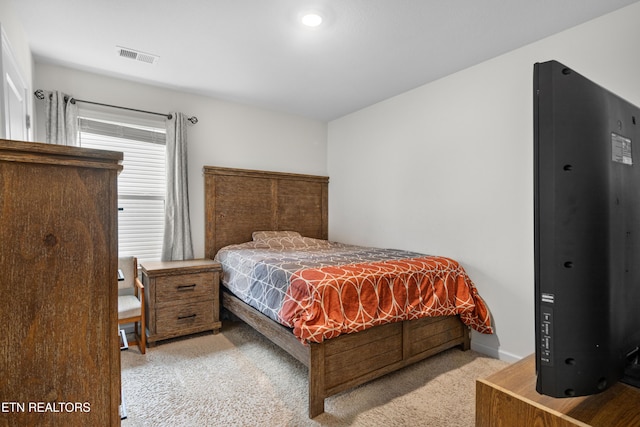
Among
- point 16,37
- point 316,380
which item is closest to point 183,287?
point 316,380

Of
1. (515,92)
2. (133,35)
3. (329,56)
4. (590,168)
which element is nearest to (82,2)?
(133,35)

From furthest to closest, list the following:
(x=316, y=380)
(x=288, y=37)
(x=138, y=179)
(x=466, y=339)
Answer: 1. (x=138, y=179)
2. (x=466, y=339)
3. (x=288, y=37)
4. (x=316, y=380)

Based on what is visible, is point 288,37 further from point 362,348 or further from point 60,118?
point 362,348

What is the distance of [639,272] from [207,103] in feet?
12.6

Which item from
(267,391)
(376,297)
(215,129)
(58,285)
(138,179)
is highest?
(215,129)

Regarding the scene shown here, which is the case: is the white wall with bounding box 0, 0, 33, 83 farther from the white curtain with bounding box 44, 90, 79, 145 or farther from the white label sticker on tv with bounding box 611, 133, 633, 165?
the white label sticker on tv with bounding box 611, 133, 633, 165

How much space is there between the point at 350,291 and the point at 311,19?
1816 mm

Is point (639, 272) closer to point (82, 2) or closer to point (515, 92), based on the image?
point (515, 92)

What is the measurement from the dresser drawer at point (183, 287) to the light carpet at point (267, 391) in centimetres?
42

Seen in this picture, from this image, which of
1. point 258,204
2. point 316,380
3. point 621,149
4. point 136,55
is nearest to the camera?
point 621,149

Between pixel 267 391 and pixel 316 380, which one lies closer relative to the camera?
pixel 316 380

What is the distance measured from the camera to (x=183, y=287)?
295cm

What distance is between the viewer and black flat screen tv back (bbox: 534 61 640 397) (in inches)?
23.7

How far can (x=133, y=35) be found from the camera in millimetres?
2355
